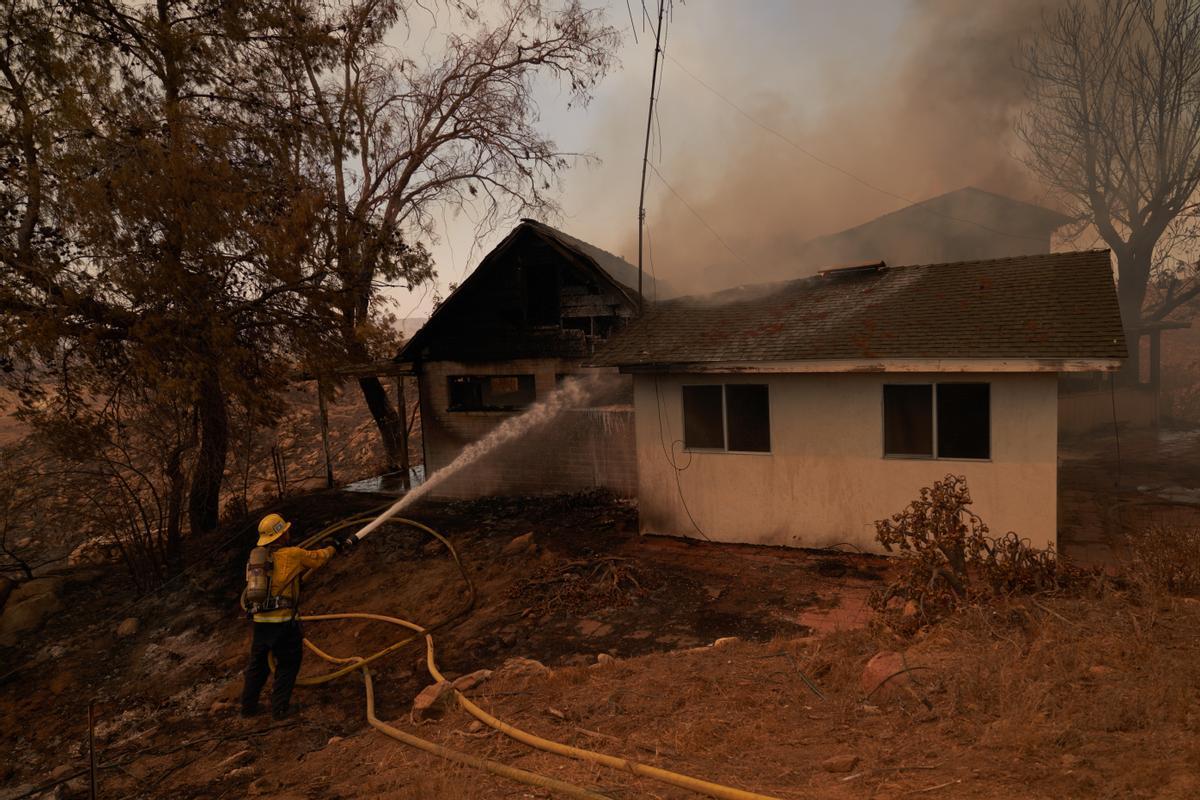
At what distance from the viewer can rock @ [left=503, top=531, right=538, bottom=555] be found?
10805 millimetres

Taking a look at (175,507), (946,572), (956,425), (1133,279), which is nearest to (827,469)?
(956,425)

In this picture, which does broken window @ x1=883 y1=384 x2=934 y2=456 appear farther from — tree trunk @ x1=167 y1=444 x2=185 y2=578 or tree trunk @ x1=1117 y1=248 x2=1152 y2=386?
tree trunk @ x1=1117 y1=248 x2=1152 y2=386

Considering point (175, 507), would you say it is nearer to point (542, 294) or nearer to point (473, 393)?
point (473, 393)

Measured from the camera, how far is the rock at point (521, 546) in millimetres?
10805

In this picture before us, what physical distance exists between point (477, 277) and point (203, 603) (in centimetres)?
799

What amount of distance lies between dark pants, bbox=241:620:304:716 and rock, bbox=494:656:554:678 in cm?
220

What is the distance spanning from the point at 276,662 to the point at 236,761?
44.8 inches

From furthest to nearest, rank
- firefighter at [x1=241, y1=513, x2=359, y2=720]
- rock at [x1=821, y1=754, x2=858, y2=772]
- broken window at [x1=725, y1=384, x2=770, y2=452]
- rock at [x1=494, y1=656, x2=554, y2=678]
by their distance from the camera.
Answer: broken window at [x1=725, y1=384, x2=770, y2=452]
firefighter at [x1=241, y1=513, x2=359, y2=720]
rock at [x1=494, y1=656, x2=554, y2=678]
rock at [x1=821, y1=754, x2=858, y2=772]

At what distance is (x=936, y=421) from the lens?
29.6ft

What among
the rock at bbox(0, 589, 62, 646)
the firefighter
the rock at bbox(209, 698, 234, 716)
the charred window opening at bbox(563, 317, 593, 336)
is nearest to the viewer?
the firefighter

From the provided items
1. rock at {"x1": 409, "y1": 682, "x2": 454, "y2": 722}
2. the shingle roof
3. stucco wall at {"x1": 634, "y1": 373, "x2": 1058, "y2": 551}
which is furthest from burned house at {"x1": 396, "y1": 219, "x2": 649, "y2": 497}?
rock at {"x1": 409, "y1": 682, "x2": 454, "y2": 722}

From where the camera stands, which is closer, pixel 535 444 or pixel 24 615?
pixel 24 615

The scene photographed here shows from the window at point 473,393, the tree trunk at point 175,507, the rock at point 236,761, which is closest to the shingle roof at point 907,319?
the window at point 473,393

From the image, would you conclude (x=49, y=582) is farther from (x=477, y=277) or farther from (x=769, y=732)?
(x=769, y=732)
